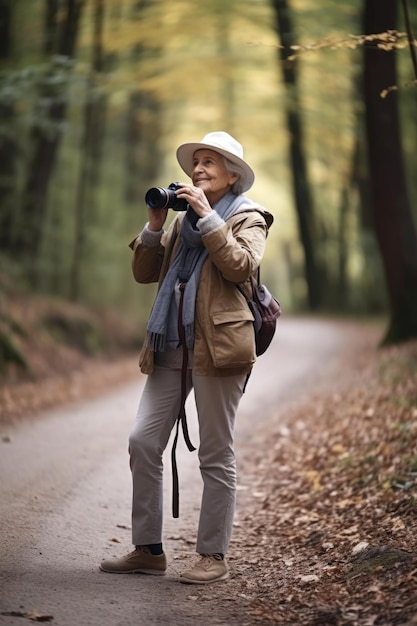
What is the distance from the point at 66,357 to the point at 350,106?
1143 cm

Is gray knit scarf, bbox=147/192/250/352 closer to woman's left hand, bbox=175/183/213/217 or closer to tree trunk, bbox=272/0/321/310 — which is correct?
woman's left hand, bbox=175/183/213/217

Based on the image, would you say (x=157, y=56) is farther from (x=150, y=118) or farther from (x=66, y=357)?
(x=66, y=357)

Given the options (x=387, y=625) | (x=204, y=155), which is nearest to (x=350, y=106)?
(x=204, y=155)

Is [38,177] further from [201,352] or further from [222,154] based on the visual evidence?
[201,352]

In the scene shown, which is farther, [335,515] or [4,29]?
[4,29]

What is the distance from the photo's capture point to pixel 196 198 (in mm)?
4391

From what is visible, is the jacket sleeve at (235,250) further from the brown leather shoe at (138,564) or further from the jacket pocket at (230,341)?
the brown leather shoe at (138,564)

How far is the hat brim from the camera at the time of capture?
4.59 m

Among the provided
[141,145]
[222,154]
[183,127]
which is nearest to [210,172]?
[222,154]

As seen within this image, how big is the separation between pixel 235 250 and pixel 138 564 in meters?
1.83

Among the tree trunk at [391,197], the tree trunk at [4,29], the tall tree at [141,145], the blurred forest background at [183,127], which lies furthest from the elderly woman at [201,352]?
the tall tree at [141,145]

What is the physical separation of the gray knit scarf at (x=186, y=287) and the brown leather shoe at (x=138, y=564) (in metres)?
1.15

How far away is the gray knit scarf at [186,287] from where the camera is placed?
4.51 meters

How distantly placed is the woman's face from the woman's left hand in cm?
24
